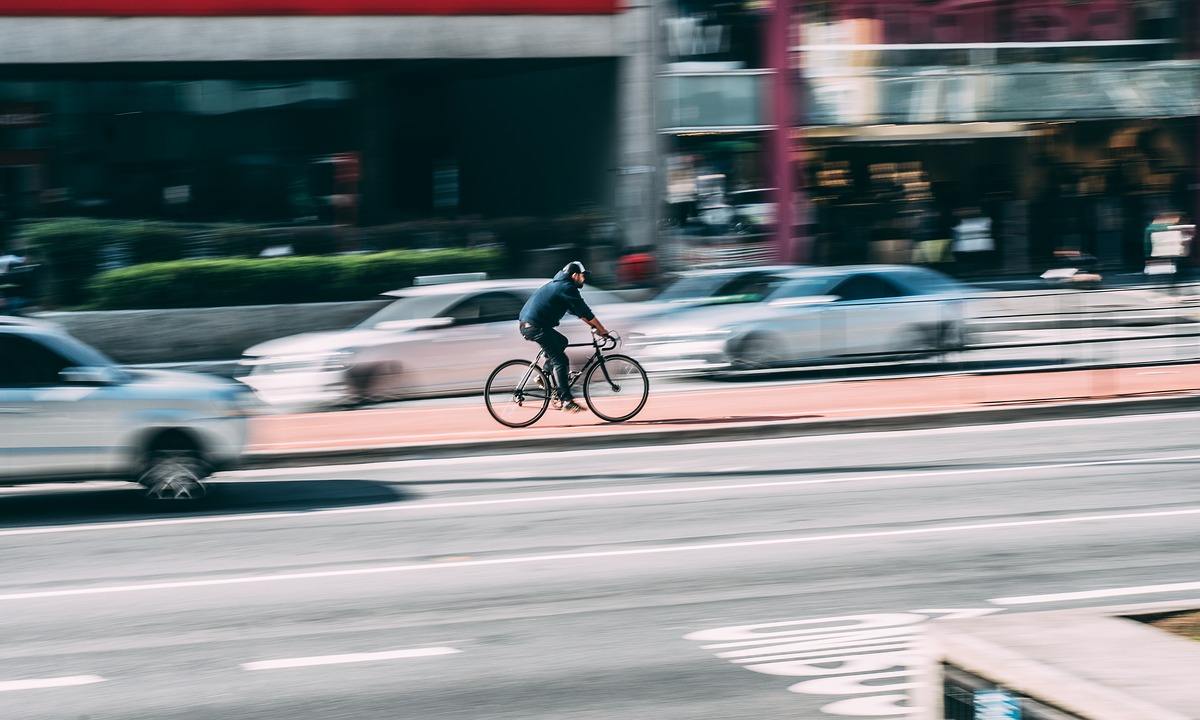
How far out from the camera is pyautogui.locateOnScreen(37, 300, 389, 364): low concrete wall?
22281 mm

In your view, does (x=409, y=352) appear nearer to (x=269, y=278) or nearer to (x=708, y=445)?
(x=708, y=445)

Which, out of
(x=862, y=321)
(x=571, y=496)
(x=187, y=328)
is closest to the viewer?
(x=571, y=496)

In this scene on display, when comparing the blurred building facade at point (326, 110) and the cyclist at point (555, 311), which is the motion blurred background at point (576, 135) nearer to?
the blurred building facade at point (326, 110)

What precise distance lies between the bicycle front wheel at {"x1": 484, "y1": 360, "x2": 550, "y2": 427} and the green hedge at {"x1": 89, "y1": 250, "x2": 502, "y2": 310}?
915 centimetres

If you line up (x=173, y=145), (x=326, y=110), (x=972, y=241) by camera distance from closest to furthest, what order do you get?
(x=173, y=145) < (x=326, y=110) < (x=972, y=241)

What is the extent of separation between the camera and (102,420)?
1105 cm

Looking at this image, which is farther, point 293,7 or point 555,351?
point 293,7

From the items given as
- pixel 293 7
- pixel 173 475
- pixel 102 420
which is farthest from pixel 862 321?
pixel 293 7

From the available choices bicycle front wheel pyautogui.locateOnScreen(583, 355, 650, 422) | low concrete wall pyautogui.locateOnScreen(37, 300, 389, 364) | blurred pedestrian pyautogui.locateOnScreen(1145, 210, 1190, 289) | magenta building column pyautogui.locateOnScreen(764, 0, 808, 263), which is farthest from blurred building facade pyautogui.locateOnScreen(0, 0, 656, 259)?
bicycle front wheel pyautogui.locateOnScreen(583, 355, 650, 422)

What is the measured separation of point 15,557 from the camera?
9.80 m

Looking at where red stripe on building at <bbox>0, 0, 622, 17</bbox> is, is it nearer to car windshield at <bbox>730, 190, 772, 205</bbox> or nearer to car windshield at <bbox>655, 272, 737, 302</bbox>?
car windshield at <bbox>730, 190, 772, 205</bbox>

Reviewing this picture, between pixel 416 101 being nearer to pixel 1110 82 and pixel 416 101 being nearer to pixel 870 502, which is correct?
pixel 1110 82

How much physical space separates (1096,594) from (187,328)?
17168 mm

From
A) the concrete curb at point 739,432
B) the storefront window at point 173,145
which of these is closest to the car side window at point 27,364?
the concrete curb at point 739,432
